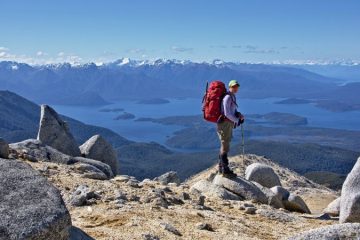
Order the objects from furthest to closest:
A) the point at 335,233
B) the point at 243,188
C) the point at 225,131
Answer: the point at 243,188 → the point at 225,131 → the point at 335,233

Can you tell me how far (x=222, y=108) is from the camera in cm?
1992

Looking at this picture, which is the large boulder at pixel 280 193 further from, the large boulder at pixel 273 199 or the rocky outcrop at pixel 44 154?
the rocky outcrop at pixel 44 154

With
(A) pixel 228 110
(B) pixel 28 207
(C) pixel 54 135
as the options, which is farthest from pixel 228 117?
(C) pixel 54 135

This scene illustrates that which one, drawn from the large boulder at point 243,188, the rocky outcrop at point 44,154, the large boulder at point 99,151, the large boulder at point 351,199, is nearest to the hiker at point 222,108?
the large boulder at point 243,188

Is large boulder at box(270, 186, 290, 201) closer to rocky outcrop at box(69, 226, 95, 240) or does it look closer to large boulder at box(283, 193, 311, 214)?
large boulder at box(283, 193, 311, 214)

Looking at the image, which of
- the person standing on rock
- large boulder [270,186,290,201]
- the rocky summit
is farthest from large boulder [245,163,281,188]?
the person standing on rock

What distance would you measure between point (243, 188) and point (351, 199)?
479cm

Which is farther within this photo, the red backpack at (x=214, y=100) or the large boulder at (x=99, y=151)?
the large boulder at (x=99, y=151)

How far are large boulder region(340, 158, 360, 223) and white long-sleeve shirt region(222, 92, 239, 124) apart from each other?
5257 mm

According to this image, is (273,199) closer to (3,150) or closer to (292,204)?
(292,204)

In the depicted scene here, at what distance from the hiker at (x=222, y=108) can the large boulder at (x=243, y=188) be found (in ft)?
7.94

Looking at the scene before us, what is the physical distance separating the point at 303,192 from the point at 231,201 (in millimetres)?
28182

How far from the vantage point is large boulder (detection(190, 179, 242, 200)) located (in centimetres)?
2055

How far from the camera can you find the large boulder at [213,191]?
809 inches
